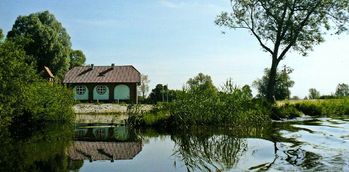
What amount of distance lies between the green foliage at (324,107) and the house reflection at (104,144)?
16463 mm

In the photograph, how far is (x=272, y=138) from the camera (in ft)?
55.6

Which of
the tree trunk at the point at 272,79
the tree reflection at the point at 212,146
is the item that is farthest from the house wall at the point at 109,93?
the tree reflection at the point at 212,146

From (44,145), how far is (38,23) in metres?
50.6

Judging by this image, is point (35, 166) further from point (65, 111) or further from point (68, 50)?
point (68, 50)

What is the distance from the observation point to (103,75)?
56.1 m

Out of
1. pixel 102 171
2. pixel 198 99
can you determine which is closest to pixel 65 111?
pixel 198 99

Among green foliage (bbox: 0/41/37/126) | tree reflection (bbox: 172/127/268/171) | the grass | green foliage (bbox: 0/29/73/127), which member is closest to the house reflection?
tree reflection (bbox: 172/127/268/171)

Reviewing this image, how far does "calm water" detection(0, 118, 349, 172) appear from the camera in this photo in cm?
1116

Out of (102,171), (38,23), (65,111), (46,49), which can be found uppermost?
(38,23)

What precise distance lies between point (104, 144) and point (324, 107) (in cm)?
2269

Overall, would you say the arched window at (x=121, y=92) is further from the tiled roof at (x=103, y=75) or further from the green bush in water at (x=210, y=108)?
the green bush in water at (x=210, y=108)

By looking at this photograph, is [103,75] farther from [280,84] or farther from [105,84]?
[280,84]

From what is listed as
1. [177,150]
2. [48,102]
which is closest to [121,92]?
[48,102]

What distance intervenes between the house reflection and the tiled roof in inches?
1267
